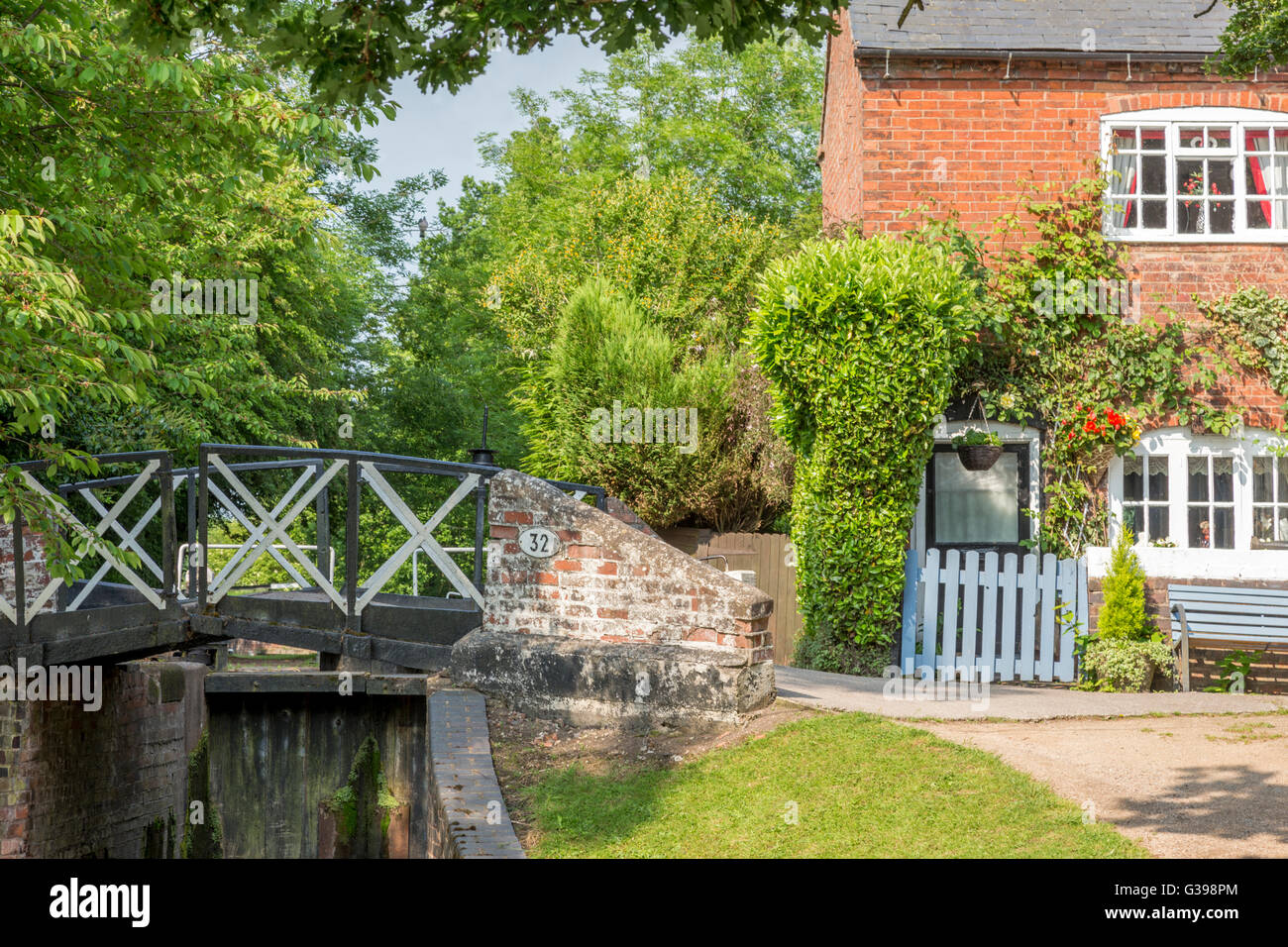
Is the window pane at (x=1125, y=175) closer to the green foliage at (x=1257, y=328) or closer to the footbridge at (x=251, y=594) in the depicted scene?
the green foliage at (x=1257, y=328)

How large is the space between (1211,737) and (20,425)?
770cm

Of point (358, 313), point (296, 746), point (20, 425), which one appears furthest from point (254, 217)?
point (358, 313)

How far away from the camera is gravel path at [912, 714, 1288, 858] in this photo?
517 centimetres

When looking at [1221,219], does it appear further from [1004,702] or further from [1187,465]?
[1004,702]

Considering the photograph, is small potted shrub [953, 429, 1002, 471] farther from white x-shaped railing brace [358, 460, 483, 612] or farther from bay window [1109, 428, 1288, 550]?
white x-shaped railing brace [358, 460, 483, 612]

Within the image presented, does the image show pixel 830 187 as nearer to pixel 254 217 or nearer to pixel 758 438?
pixel 758 438

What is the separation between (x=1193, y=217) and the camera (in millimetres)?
13648

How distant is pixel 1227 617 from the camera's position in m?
11.1

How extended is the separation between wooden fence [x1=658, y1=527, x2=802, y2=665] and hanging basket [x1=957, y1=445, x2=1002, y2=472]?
8.95 ft

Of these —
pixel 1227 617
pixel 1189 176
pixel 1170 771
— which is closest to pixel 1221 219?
pixel 1189 176

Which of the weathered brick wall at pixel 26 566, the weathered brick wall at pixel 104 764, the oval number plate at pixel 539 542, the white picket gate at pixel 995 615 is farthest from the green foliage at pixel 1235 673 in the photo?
the weathered brick wall at pixel 26 566

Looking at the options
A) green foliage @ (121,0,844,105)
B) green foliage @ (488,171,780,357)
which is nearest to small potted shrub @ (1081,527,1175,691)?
green foliage @ (121,0,844,105)
